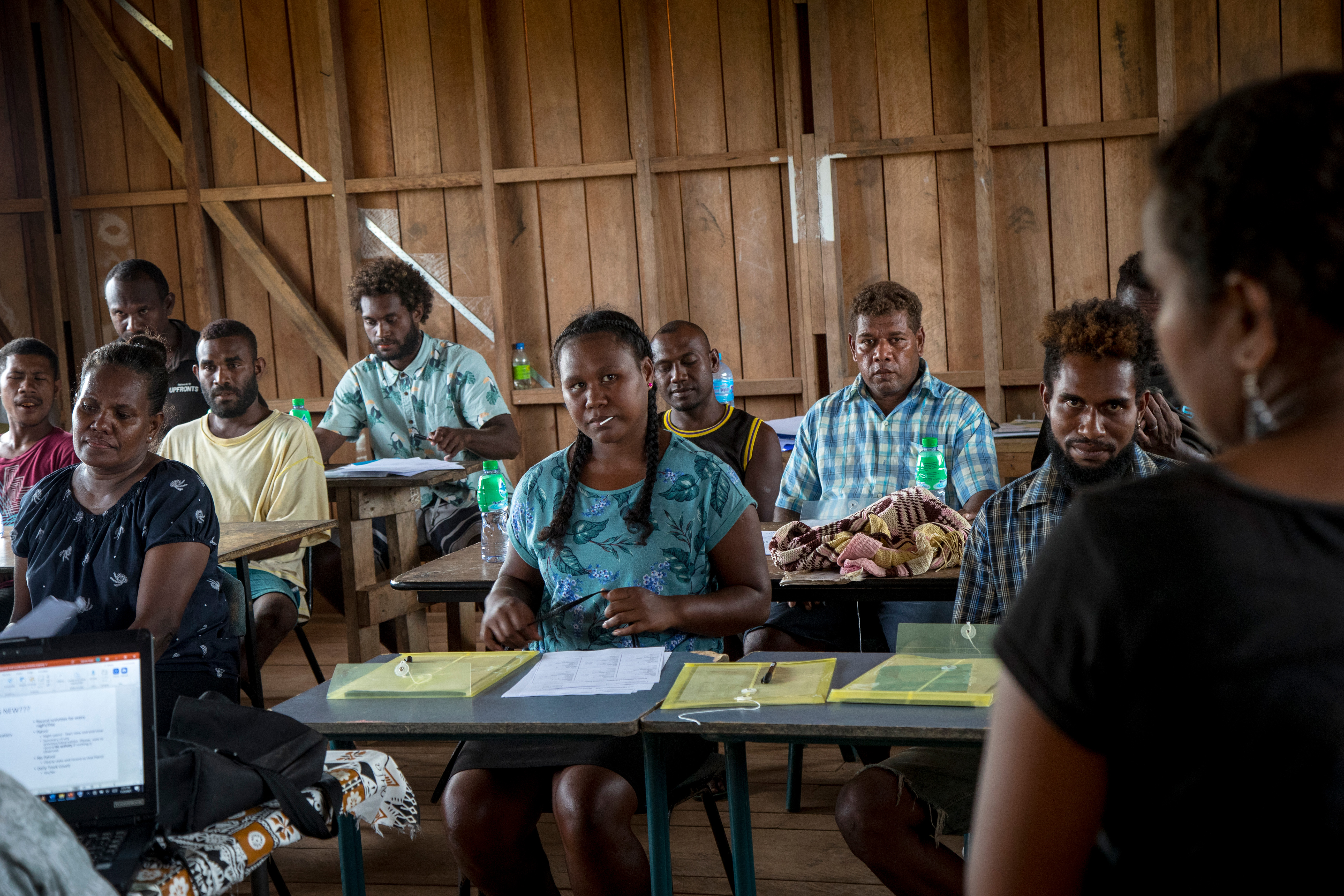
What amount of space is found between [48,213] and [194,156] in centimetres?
103

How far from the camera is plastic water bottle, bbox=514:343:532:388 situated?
689 cm

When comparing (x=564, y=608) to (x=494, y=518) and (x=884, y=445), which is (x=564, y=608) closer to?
(x=494, y=518)

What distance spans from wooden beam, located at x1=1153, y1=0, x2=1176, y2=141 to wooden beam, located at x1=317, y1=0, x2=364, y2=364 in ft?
14.7

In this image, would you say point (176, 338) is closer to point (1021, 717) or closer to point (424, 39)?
point (424, 39)

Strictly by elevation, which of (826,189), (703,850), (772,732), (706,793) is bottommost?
(703,850)

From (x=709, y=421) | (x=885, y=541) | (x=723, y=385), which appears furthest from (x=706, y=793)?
(x=723, y=385)

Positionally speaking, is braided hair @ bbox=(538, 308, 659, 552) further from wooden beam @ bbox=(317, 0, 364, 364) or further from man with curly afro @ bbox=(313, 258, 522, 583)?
wooden beam @ bbox=(317, 0, 364, 364)

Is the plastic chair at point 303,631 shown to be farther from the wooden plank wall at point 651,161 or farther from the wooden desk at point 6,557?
the wooden plank wall at point 651,161

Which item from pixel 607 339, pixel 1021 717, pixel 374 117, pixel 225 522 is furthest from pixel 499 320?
pixel 1021 717

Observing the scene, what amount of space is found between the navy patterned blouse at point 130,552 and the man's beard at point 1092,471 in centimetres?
194

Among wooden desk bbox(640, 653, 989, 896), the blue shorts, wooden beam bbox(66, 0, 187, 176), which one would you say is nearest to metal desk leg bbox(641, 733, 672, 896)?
wooden desk bbox(640, 653, 989, 896)

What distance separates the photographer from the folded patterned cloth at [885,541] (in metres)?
2.98

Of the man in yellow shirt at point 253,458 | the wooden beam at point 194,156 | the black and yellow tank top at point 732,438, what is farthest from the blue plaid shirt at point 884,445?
the wooden beam at point 194,156

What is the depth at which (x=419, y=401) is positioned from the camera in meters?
5.30
